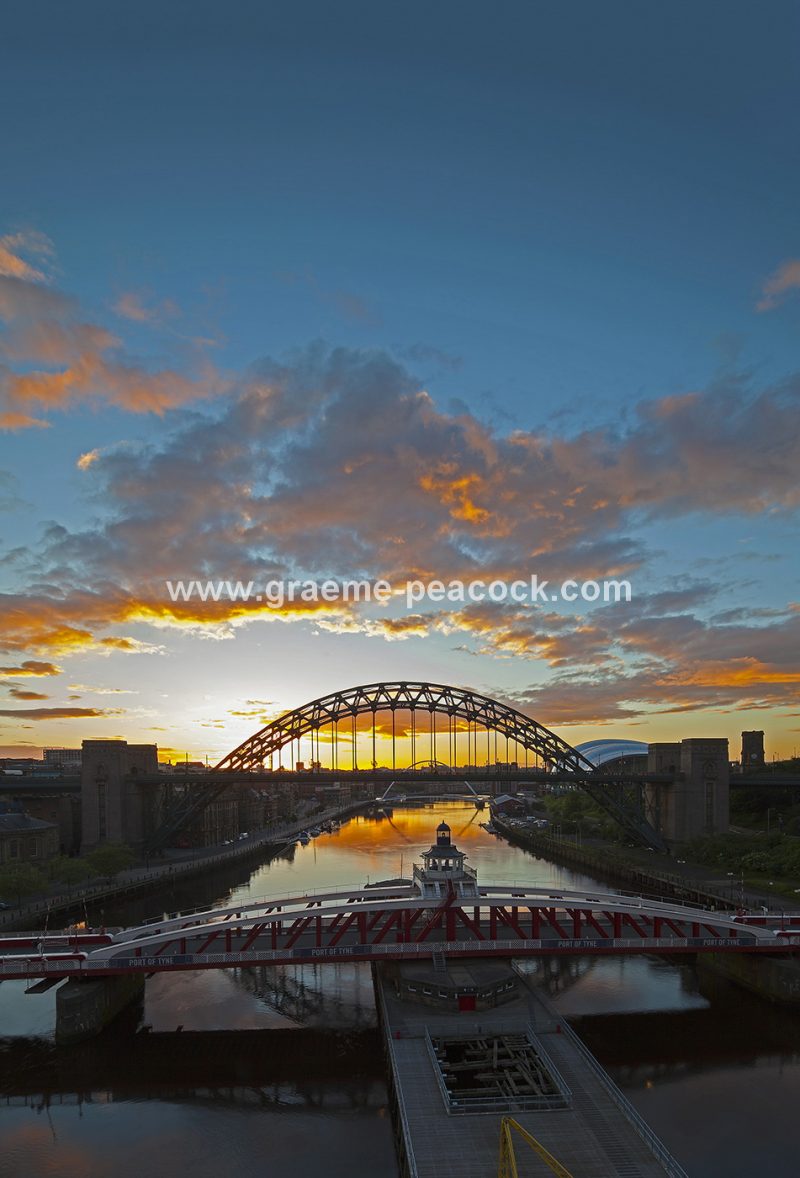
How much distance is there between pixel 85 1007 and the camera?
2966cm

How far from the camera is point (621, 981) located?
3716 centimetres

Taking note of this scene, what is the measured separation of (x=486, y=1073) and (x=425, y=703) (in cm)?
6636

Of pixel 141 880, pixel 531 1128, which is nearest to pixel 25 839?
pixel 141 880

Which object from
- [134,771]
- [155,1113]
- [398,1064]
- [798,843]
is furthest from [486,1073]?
[134,771]

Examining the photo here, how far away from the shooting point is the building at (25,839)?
195ft

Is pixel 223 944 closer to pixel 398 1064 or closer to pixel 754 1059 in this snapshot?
pixel 398 1064

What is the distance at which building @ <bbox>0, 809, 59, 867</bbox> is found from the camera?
195 feet

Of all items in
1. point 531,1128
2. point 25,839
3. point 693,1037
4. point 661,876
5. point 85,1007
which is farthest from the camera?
point 25,839

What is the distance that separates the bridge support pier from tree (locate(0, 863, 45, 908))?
1755 centimetres

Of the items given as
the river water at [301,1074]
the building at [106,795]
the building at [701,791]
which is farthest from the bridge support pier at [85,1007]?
the building at [701,791]

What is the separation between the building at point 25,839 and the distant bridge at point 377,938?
95.0 ft

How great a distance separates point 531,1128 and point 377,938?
1282 cm

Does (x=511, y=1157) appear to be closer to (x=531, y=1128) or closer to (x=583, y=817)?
(x=531, y=1128)

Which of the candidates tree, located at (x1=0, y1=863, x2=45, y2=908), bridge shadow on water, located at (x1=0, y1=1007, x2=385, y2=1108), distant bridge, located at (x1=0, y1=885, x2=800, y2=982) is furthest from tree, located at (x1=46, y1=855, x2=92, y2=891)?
bridge shadow on water, located at (x1=0, y1=1007, x2=385, y2=1108)
